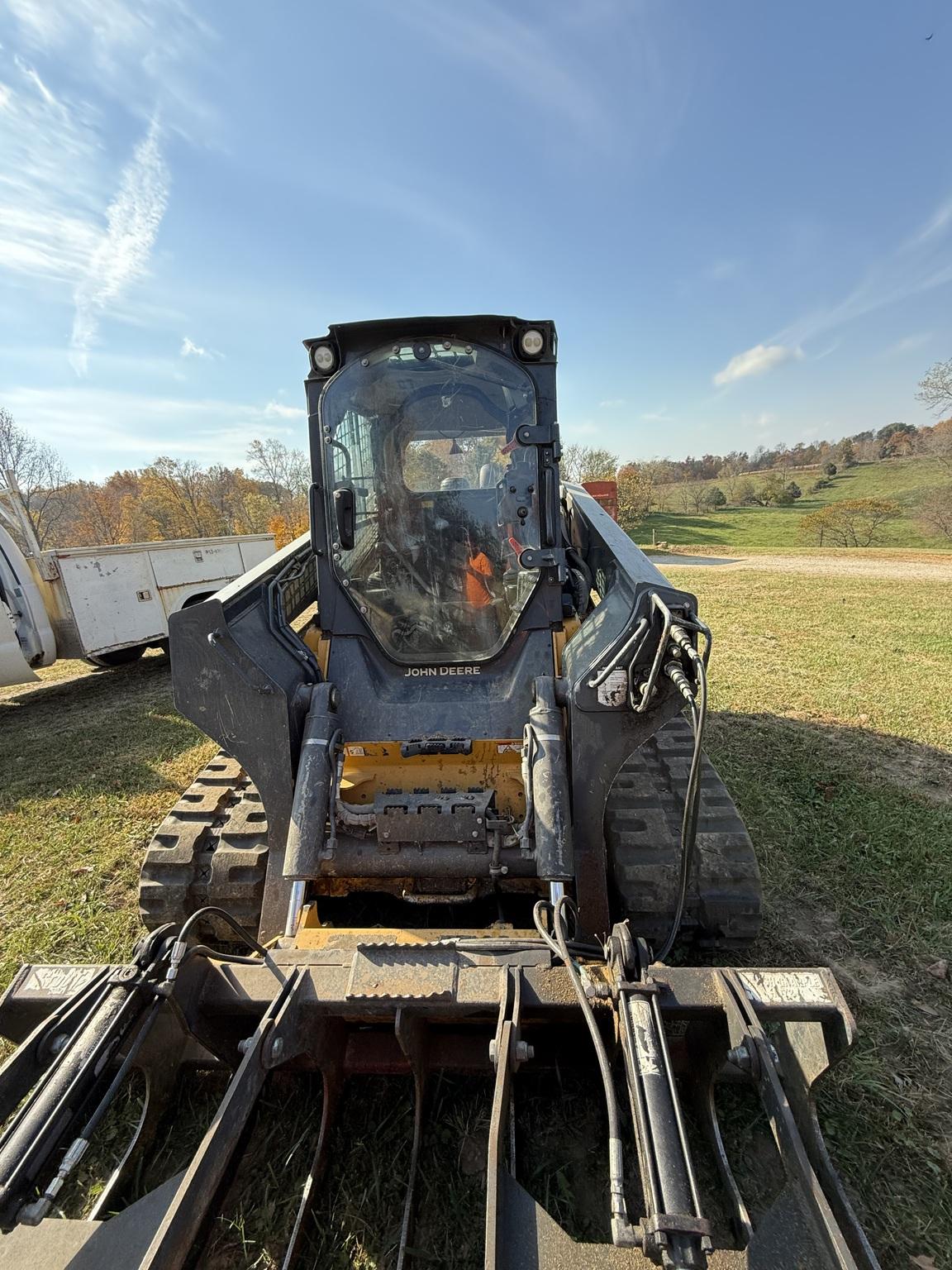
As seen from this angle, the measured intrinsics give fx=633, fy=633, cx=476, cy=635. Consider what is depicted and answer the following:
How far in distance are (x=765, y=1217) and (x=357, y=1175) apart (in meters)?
1.33

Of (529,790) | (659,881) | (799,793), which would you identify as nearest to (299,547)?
(529,790)

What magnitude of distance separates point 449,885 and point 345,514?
6.11 feet

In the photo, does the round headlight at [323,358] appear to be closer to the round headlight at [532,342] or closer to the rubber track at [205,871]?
the round headlight at [532,342]

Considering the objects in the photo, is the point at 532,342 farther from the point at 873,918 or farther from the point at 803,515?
the point at 803,515

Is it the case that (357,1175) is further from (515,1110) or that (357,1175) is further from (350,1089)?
(515,1110)

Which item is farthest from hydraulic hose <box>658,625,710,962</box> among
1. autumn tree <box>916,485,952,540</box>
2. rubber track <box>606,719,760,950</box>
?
autumn tree <box>916,485,952,540</box>

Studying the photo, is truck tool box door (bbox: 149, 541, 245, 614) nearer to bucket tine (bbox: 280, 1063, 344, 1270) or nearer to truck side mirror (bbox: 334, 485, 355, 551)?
truck side mirror (bbox: 334, 485, 355, 551)

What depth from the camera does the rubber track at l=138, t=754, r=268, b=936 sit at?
2.89 m

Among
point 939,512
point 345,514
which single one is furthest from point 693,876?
point 939,512

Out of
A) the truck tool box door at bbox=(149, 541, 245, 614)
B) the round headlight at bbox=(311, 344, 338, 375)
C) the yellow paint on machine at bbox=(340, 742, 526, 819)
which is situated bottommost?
the yellow paint on machine at bbox=(340, 742, 526, 819)

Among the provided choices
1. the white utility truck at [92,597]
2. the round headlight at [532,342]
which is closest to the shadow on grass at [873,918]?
the round headlight at [532,342]

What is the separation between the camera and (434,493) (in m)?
3.36

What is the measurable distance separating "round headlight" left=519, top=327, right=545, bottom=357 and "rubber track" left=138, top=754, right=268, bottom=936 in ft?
8.74

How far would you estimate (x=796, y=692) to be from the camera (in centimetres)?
676
